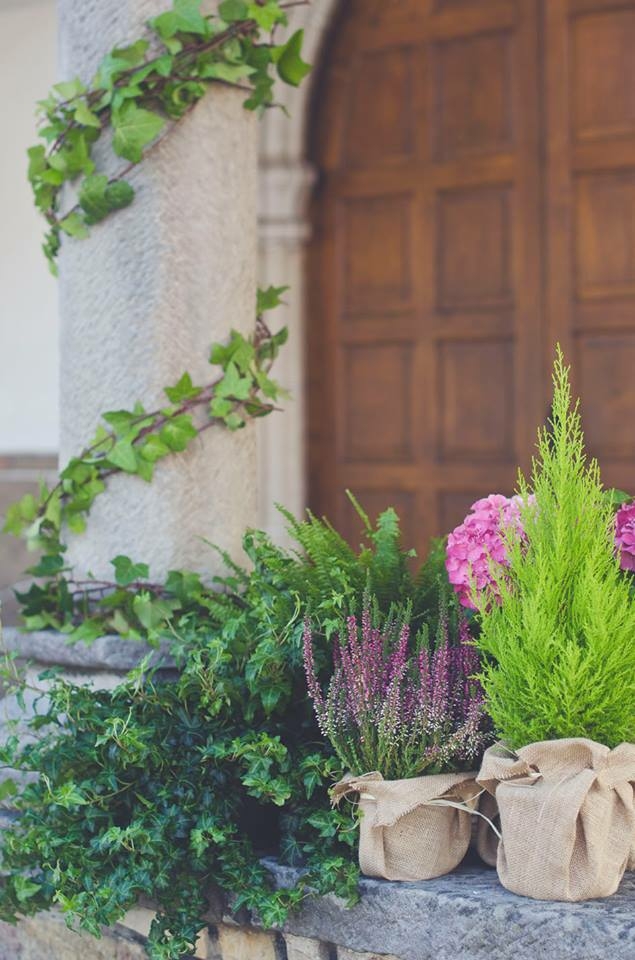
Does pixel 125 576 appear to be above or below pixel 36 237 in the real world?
below

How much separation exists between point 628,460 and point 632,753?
256cm

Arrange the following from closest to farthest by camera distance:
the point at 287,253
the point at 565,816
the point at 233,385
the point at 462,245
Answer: the point at 565,816 → the point at 233,385 → the point at 462,245 → the point at 287,253

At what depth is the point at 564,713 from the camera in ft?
5.40

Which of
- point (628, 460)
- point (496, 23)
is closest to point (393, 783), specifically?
point (628, 460)

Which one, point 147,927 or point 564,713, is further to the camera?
point 147,927

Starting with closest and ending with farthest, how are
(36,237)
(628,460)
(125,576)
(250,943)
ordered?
(250,943)
(125,576)
(628,460)
(36,237)

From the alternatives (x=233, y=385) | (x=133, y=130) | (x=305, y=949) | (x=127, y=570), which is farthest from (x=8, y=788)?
(x=133, y=130)

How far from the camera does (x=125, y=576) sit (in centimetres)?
224

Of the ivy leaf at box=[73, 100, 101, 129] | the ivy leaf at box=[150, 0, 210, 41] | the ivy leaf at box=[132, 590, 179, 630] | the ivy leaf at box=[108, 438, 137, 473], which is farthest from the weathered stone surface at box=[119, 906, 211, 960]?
the ivy leaf at box=[150, 0, 210, 41]

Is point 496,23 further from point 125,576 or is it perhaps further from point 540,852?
point 540,852

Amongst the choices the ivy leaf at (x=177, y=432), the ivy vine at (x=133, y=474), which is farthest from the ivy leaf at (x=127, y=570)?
the ivy leaf at (x=177, y=432)

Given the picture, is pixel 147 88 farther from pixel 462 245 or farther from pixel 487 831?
pixel 462 245

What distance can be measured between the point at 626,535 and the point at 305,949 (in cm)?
77

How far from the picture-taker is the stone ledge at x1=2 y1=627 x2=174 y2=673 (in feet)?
7.29
